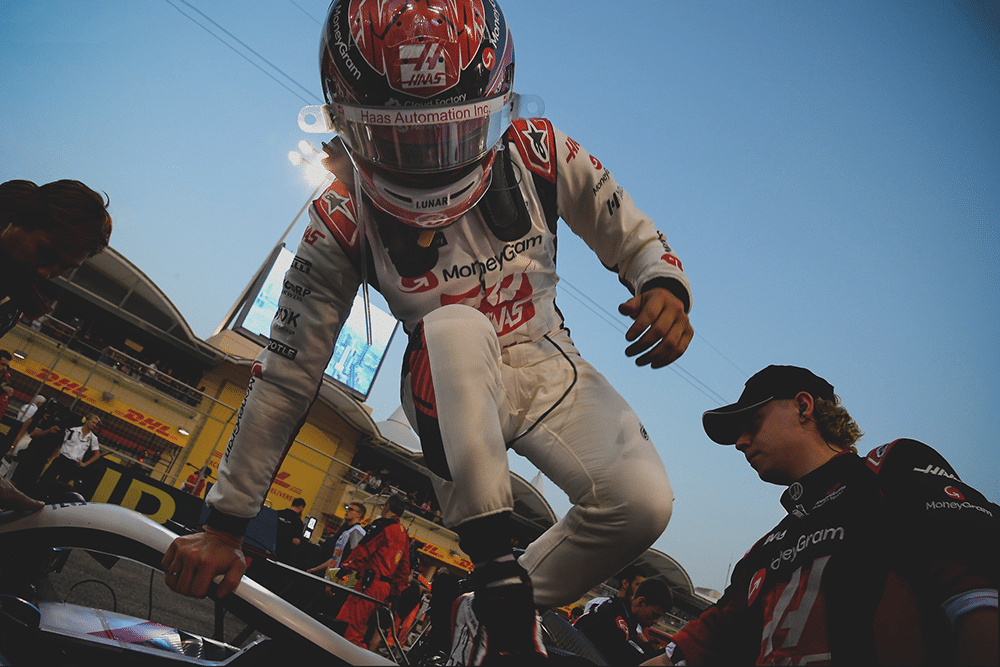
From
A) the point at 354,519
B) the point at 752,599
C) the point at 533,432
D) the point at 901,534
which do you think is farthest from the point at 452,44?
the point at 354,519

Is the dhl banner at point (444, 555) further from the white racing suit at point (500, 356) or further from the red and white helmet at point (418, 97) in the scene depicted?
the red and white helmet at point (418, 97)

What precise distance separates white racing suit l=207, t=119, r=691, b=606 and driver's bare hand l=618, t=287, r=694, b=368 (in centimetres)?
10

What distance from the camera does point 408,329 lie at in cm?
163

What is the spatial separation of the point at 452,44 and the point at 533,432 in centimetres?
85

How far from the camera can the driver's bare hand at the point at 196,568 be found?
1292 millimetres

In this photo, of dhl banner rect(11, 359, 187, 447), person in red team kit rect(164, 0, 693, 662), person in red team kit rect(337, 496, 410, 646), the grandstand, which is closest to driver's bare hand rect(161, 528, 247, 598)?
person in red team kit rect(164, 0, 693, 662)

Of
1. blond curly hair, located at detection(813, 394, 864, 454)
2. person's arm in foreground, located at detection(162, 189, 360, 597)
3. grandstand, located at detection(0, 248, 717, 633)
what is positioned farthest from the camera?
grandstand, located at detection(0, 248, 717, 633)

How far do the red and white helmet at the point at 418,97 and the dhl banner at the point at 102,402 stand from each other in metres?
13.3

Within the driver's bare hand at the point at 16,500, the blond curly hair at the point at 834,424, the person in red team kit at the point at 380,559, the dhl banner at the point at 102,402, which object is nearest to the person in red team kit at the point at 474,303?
the driver's bare hand at the point at 16,500

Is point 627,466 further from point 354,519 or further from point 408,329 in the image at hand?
point 354,519

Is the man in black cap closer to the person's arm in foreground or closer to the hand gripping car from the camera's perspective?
the hand gripping car

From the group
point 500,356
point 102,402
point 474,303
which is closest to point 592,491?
point 500,356

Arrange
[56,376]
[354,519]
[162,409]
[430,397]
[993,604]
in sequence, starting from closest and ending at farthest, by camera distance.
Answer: [993,604] < [430,397] < [354,519] < [56,376] < [162,409]

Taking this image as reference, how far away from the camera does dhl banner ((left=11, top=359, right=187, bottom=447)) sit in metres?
12.9
